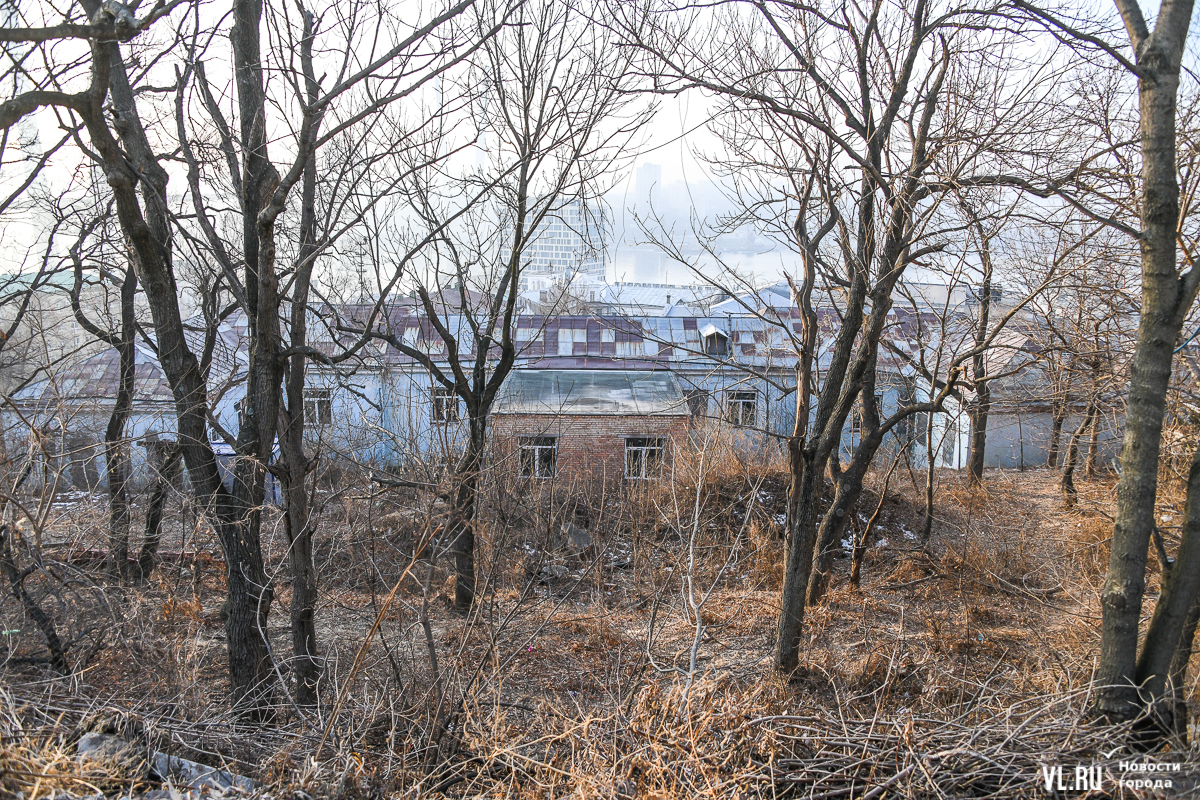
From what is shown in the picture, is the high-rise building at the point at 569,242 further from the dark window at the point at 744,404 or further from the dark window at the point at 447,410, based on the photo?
the dark window at the point at 744,404

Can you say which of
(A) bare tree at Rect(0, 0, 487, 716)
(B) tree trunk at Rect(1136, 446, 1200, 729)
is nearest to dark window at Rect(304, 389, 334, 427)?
(A) bare tree at Rect(0, 0, 487, 716)

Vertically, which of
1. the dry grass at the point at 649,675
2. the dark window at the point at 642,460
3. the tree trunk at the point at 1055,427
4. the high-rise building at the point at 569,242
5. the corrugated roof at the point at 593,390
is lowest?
the dry grass at the point at 649,675

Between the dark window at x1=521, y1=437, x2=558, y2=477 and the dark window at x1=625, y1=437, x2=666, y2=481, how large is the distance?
1520 millimetres

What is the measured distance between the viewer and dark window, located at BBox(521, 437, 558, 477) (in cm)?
1019

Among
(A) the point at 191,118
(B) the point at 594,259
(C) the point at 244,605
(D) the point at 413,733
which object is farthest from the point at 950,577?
(A) the point at 191,118

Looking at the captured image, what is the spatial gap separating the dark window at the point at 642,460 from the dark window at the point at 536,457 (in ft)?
4.99

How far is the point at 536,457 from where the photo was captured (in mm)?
10867

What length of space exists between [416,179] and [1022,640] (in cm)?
800

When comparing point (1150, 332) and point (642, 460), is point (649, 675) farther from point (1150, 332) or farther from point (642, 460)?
point (642, 460)

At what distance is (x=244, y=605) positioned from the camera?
16.2 feet

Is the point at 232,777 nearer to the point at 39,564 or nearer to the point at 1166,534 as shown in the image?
the point at 39,564

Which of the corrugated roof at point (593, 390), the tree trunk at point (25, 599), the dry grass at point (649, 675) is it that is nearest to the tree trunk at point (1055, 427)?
the dry grass at point (649, 675)

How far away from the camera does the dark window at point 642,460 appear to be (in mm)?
11842

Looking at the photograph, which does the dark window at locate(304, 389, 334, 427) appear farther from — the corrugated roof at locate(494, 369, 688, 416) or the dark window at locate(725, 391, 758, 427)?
the corrugated roof at locate(494, 369, 688, 416)
